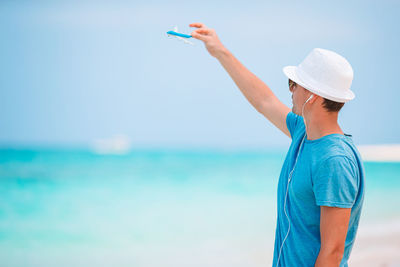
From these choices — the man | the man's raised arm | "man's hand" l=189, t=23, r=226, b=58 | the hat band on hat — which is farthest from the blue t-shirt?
"man's hand" l=189, t=23, r=226, b=58

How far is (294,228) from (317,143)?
0.30 metres

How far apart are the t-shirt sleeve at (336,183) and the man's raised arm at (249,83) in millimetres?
571

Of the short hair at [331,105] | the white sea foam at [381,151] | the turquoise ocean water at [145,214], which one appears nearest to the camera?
the short hair at [331,105]

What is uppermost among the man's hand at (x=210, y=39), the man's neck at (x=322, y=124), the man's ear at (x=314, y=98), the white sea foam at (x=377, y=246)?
the man's hand at (x=210, y=39)

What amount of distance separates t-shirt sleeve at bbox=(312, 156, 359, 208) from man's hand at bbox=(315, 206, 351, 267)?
3cm

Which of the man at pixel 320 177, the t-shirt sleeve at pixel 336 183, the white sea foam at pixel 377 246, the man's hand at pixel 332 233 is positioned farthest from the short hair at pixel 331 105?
the white sea foam at pixel 377 246

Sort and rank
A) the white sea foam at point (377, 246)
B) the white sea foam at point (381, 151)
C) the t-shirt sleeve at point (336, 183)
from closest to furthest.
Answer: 1. the t-shirt sleeve at point (336, 183)
2. the white sea foam at point (377, 246)
3. the white sea foam at point (381, 151)

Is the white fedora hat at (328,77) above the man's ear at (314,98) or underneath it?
above

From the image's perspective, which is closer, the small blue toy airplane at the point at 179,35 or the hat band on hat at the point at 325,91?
the hat band on hat at the point at 325,91

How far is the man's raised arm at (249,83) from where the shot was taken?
6.24 ft

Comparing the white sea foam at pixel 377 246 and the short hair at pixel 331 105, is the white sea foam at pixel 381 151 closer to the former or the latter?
the white sea foam at pixel 377 246

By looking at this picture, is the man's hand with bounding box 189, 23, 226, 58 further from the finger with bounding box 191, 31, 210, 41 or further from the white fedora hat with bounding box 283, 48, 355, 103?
the white fedora hat with bounding box 283, 48, 355, 103

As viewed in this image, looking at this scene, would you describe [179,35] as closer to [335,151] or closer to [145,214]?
Answer: [335,151]

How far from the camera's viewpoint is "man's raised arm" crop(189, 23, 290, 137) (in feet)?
6.24
